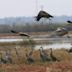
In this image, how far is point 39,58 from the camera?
2244 cm

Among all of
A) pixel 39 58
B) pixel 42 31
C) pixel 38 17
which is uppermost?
pixel 38 17

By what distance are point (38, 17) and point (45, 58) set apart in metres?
4.60

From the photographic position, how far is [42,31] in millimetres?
67312

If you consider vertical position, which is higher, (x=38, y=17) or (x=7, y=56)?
(x=38, y=17)

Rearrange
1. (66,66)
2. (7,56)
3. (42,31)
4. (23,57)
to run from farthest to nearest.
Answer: (42,31) < (23,57) < (7,56) < (66,66)

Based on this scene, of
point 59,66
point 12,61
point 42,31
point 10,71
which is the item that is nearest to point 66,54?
point 12,61

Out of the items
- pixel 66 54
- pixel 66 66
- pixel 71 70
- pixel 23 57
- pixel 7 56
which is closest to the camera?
pixel 71 70

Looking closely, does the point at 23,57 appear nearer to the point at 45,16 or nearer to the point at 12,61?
the point at 12,61

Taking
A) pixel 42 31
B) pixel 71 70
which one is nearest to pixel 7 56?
pixel 71 70

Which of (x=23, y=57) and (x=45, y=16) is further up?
(x=45, y=16)

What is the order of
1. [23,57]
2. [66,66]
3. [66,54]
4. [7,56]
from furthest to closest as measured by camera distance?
1. [66,54]
2. [23,57]
3. [7,56]
4. [66,66]

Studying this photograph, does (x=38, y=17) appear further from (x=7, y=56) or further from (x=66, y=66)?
(x=7, y=56)

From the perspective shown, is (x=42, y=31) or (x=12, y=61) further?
(x=42, y=31)

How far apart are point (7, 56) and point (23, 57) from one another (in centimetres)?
170
